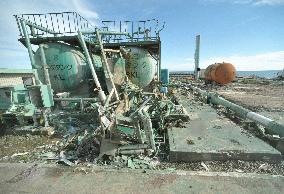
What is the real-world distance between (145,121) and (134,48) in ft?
19.9

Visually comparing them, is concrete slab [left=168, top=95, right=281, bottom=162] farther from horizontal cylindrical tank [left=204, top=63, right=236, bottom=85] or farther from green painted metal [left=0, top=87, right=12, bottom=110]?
horizontal cylindrical tank [left=204, top=63, right=236, bottom=85]

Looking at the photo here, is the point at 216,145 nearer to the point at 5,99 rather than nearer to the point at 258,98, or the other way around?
the point at 5,99

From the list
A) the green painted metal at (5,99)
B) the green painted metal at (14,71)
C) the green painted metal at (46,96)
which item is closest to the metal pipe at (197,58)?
the green painted metal at (14,71)

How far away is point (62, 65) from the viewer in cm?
833

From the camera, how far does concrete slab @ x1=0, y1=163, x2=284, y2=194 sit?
383 centimetres

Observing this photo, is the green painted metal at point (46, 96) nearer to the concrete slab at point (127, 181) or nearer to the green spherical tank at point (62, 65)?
the green spherical tank at point (62, 65)

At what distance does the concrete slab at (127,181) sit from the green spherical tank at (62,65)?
4460 mm

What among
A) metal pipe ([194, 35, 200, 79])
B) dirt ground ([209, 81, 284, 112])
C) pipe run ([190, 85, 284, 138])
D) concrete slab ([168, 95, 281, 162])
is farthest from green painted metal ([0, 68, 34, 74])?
metal pipe ([194, 35, 200, 79])

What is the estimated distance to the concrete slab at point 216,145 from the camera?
4836 millimetres

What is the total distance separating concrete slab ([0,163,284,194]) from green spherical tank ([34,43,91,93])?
4460mm

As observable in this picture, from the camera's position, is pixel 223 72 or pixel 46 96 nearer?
pixel 46 96

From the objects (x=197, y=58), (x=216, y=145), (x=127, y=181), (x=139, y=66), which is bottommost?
(x=127, y=181)

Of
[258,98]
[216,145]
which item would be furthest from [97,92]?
[258,98]

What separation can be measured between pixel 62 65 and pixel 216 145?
6.00 metres
